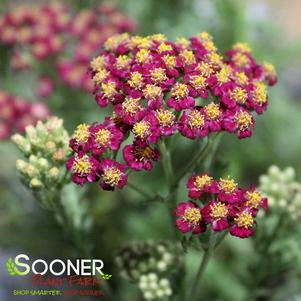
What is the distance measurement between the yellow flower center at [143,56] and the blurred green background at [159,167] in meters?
1.49

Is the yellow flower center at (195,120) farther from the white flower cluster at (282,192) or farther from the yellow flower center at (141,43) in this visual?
the white flower cluster at (282,192)

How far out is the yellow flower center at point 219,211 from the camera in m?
2.31

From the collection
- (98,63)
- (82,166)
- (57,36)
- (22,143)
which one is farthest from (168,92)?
(57,36)

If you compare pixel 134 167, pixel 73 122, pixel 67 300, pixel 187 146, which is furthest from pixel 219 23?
pixel 134 167

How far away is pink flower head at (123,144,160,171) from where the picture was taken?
2.41 m

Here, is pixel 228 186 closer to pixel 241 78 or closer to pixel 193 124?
pixel 193 124

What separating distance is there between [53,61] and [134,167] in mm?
2429

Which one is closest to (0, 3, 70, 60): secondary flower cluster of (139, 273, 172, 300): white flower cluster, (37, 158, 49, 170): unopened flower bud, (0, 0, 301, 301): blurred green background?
(0, 0, 301, 301): blurred green background

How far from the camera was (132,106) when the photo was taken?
243 cm

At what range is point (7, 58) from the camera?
15.2 feet

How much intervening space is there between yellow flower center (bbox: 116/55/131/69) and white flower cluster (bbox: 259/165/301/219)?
4.03 feet

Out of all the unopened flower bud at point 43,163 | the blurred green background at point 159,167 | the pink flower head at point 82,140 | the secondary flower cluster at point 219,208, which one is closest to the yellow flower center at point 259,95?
the secondary flower cluster at point 219,208

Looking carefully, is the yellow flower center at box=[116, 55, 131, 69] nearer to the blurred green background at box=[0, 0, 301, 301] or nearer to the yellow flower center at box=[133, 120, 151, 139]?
the yellow flower center at box=[133, 120, 151, 139]

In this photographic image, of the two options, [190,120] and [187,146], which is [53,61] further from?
[190,120]
